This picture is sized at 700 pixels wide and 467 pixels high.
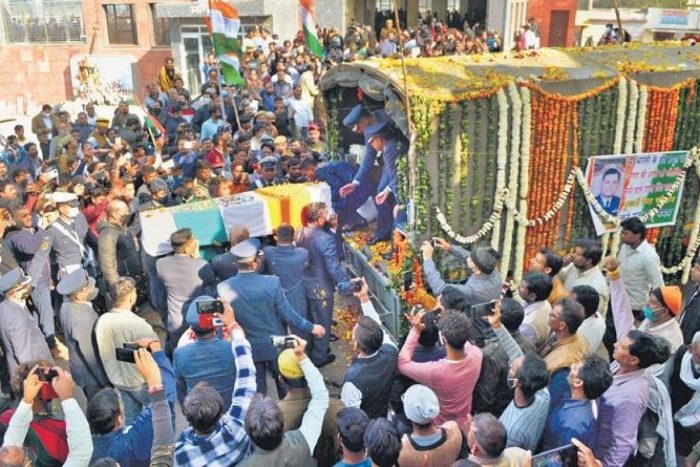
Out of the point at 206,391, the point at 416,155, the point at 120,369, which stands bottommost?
the point at 120,369

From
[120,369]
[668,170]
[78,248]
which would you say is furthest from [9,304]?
[668,170]

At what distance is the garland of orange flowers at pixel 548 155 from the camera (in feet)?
24.8

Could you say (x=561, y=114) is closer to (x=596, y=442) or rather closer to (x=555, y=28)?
(x=596, y=442)

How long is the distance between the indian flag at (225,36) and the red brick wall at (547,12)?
1838 cm

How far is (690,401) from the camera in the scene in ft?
15.5

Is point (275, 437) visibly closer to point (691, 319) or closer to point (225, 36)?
point (691, 319)

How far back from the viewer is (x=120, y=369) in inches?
205

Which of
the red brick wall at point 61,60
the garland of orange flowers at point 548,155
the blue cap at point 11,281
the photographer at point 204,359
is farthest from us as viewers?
the red brick wall at point 61,60

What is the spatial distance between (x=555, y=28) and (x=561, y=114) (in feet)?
70.0

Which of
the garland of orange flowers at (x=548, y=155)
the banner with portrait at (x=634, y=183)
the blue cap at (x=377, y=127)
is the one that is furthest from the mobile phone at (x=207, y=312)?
the banner with portrait at (x=634, y=183)

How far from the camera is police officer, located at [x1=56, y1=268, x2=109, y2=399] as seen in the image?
5.39 m

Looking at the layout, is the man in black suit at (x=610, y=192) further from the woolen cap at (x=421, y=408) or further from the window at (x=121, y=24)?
the window at (x=121, y=24)

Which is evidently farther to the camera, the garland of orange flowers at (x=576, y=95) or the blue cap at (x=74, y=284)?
the garland of orange flowers at (x=576, y=95)

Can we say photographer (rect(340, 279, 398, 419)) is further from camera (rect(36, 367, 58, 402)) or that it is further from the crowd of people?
camera (rect(36, 367, 58, 402))
